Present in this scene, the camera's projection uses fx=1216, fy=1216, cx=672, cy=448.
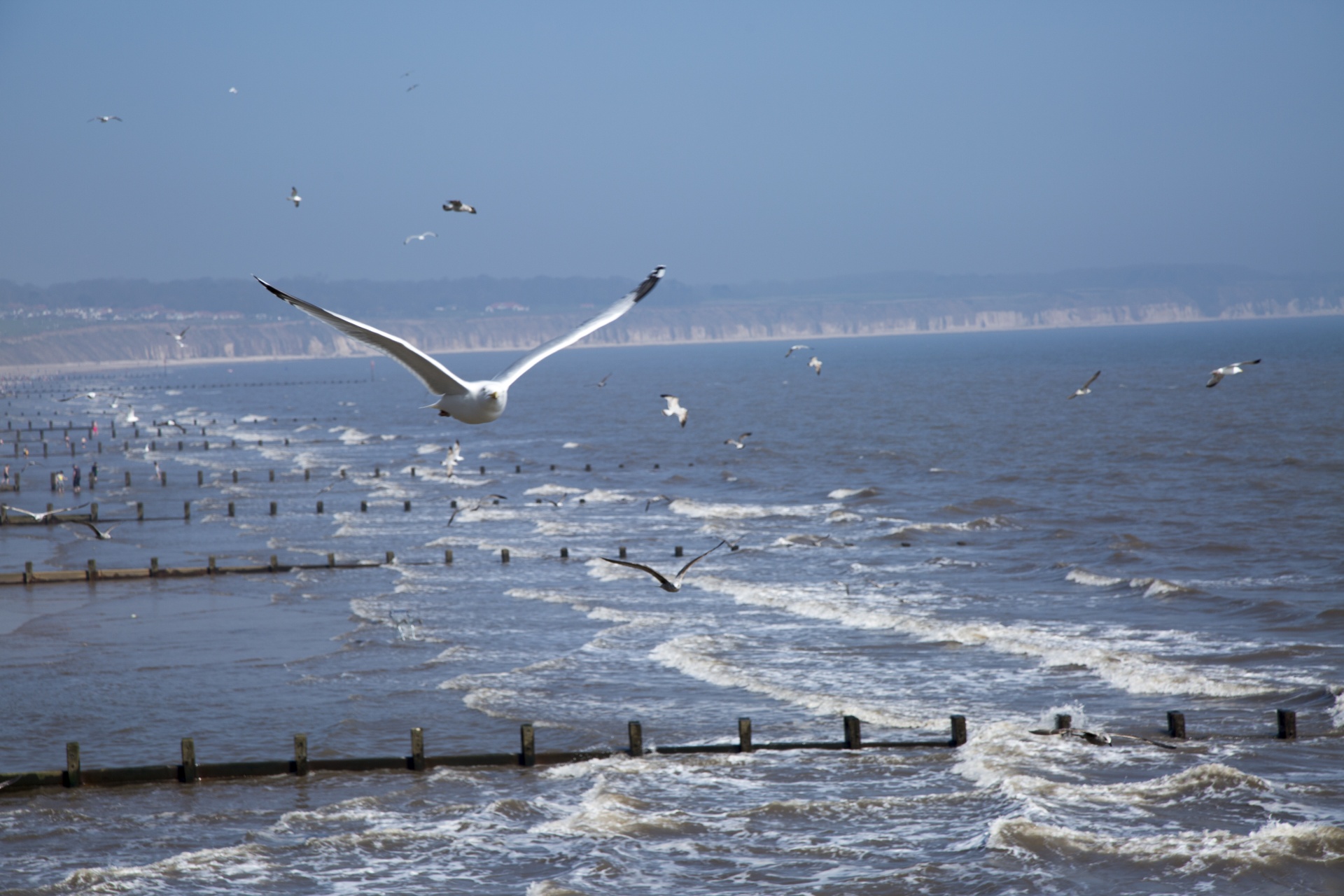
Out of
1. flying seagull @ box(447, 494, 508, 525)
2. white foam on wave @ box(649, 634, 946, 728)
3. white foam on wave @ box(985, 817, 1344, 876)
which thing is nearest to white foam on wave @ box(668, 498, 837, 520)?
flying seagull @ box(447, 494, 508, 525)

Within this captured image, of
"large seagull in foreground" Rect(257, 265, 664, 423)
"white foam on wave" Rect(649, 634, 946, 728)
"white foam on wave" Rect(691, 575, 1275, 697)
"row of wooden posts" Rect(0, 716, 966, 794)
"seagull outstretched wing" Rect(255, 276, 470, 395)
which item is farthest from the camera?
"white foam on wave" Rect(691, 575, 1275, 697)

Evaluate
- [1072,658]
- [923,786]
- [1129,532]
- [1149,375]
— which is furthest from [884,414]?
[923,786]

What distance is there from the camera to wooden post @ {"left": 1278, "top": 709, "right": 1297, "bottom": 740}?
2012cm

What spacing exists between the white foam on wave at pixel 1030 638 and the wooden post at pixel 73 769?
1764 cm

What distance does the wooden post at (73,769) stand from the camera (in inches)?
722

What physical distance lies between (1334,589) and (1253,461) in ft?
117

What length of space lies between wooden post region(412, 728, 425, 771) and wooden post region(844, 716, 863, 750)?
6856mm

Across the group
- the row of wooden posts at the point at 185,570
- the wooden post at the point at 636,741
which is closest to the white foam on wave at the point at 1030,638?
the row of wooden posts at the point at 185,570

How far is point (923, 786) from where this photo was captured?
18.8 metres

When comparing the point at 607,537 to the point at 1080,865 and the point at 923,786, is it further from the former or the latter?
the point at 1080,865

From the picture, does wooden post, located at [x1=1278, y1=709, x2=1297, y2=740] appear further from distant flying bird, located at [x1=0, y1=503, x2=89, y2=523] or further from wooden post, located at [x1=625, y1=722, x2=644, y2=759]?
distant flying bird, located at [x1=0, y1=503, x2=89, y2=523]

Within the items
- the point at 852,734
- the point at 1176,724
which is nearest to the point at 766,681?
the point at 852,734

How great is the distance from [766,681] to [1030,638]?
286 inches

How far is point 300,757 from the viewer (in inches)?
755
